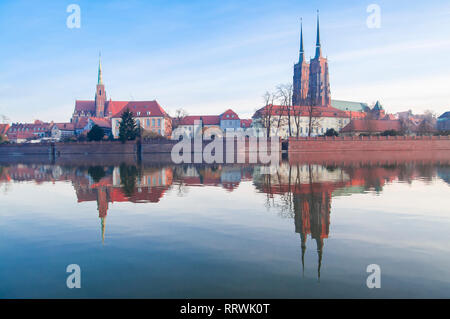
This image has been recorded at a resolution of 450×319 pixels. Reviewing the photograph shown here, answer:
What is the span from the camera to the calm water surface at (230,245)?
258 inches

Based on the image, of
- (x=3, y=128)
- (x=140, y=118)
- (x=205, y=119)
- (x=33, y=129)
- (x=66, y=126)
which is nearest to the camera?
(x=140, y=118)

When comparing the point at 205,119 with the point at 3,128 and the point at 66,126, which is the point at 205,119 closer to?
the point at 66,126

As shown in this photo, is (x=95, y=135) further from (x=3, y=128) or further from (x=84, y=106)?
(x=84, y=106)

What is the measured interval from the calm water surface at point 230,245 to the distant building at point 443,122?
14329 centimetres

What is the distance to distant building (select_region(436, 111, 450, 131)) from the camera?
139 meters

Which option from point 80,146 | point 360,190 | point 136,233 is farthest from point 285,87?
point 136,233

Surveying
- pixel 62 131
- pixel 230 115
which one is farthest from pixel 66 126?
pixel 230 115

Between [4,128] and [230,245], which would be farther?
[4,128]

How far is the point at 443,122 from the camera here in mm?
141625

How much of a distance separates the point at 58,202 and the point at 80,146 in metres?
70.7

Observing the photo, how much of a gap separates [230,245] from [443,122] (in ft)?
518

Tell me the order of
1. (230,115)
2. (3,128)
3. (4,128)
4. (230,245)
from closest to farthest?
(230,245) < (230,115) < (3,128) < (4,128)

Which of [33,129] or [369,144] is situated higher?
[33,129]

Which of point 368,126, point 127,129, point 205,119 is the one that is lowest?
point 127,129
